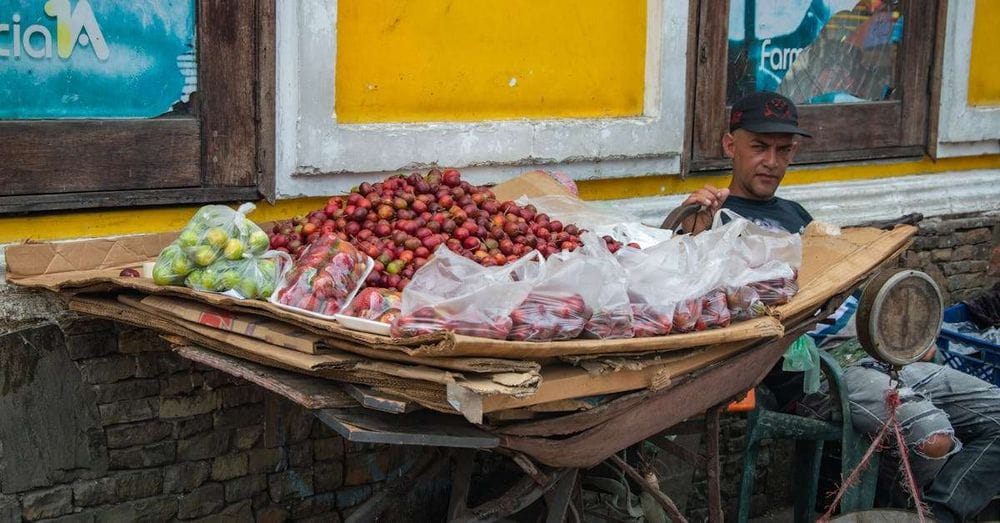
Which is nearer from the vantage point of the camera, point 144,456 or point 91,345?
point 91,345

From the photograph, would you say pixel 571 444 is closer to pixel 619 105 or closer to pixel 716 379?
pixel 716 379

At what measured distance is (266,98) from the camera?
403 cm

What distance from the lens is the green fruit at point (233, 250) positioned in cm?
309

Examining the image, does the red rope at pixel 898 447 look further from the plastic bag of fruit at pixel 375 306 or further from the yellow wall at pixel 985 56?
the yellow wall at pixel 985 56

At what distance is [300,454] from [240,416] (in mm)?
290

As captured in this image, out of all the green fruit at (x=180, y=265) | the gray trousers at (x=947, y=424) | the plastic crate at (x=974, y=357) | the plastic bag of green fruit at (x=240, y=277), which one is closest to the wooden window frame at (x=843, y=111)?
the plastic crate at (x=974, y=357)

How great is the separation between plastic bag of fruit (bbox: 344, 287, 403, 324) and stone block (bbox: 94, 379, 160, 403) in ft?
3.91

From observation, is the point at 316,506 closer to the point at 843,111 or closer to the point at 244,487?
the point at 244,487

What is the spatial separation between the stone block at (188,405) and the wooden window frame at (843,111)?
8.31ft

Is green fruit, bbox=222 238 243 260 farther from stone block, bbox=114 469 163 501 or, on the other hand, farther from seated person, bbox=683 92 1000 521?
seated person, bbox=683 92 1000 521

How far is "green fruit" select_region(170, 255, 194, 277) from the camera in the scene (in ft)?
10.1

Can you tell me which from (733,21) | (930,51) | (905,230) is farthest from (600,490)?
(930,51)

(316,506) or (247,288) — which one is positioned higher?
(247,288)

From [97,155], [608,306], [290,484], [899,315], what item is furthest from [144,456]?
[899,315]
